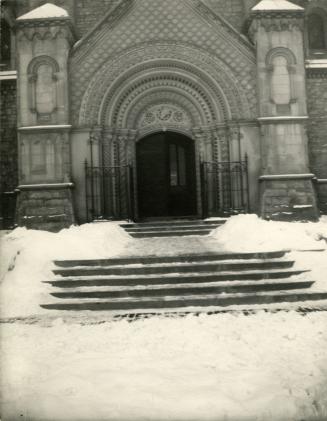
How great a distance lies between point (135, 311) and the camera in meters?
6.11

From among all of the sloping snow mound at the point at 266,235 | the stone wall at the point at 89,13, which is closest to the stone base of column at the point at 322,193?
the sloping snow mound at the point at 266,235

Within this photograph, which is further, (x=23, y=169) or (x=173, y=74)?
(x=173, y=74)

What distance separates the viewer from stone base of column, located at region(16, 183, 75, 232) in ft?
33.4

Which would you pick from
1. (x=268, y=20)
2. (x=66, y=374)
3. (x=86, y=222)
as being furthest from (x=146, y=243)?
(x=268, y=20)

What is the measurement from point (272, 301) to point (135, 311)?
7.16ft

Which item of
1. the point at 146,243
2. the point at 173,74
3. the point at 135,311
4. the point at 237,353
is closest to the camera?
the point at 237,353

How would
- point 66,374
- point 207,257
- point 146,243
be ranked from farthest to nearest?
1. point 146,243
2. point 207,257
3. point 66,374

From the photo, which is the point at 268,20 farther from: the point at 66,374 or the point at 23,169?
the point at 66,374

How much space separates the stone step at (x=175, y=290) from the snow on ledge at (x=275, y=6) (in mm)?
7878

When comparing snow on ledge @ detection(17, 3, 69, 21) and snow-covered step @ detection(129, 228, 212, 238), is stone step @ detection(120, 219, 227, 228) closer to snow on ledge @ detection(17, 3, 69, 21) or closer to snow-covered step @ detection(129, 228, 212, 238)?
snow-covered step @ detection(129, 228, 212, 238)

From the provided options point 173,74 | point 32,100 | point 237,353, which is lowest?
point 237,353

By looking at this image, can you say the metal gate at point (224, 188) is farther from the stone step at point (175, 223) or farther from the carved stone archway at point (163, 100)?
the stone step at point (175, 223)

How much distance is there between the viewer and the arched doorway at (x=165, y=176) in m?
12.0

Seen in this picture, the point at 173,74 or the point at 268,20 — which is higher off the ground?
the point at 268,20
